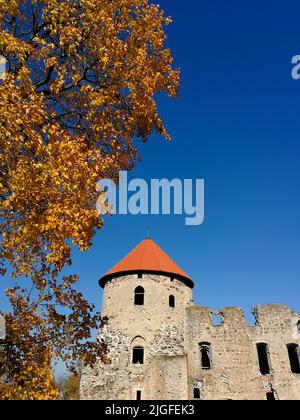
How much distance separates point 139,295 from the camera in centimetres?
2517

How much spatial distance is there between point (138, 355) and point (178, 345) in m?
2.61

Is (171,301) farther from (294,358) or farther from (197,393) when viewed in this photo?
(294,358)

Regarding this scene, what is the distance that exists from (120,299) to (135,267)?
2360 mm

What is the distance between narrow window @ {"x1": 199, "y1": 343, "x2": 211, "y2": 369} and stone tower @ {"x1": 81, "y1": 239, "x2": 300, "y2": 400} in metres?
0.07

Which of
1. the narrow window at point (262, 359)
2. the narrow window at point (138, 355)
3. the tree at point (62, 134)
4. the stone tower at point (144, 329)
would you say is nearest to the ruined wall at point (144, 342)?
the stone tower at point (144, 329)

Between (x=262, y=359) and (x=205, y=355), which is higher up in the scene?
(x=205, y=355)

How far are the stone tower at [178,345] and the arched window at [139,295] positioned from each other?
33mm

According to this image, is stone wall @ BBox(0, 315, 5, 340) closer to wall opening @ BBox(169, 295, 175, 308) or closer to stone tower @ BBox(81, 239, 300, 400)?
stone tower @ BBox(81, 239, 300, 400)

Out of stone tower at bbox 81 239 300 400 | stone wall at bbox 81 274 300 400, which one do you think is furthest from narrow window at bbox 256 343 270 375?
stone wall at bbox 81 274 300 400

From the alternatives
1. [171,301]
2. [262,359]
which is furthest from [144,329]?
[262,359]

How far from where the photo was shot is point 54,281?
8.85 meters

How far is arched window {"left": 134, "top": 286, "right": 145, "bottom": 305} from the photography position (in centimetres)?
2489
